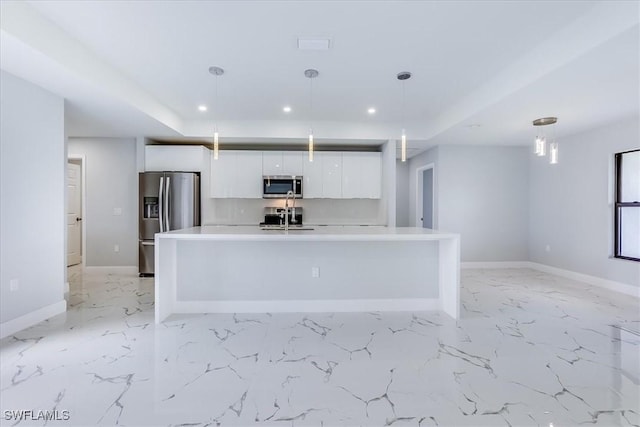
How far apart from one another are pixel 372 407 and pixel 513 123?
4164 millimetres

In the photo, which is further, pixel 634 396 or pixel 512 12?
pixel 512 12

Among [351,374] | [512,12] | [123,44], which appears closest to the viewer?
[351,374]

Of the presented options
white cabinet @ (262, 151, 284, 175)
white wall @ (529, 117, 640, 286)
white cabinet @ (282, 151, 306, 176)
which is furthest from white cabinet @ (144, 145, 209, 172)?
white wall @ (529, 117, 640, 286)

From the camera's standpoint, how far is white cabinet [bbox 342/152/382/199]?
554 cm

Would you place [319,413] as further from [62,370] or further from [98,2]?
[98,2]

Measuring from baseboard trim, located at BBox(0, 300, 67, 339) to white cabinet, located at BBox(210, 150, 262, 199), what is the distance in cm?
275

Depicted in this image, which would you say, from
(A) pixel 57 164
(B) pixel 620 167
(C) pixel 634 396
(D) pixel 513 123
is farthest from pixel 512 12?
(A) pixel 57 164

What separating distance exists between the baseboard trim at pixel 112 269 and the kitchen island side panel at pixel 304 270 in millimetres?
2559

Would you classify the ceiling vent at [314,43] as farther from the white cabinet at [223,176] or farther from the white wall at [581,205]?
the white wall at [581,205]

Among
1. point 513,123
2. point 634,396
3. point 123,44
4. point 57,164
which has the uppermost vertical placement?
point 123,44

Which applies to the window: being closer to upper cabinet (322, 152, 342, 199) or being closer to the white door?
upper cabinet (322, 152, 342, 199)

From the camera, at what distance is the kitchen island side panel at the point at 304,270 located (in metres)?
3.33

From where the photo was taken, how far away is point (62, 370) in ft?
6.97

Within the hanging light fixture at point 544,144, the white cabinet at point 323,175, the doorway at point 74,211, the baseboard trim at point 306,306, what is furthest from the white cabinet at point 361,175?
the doorway at point 74,211
